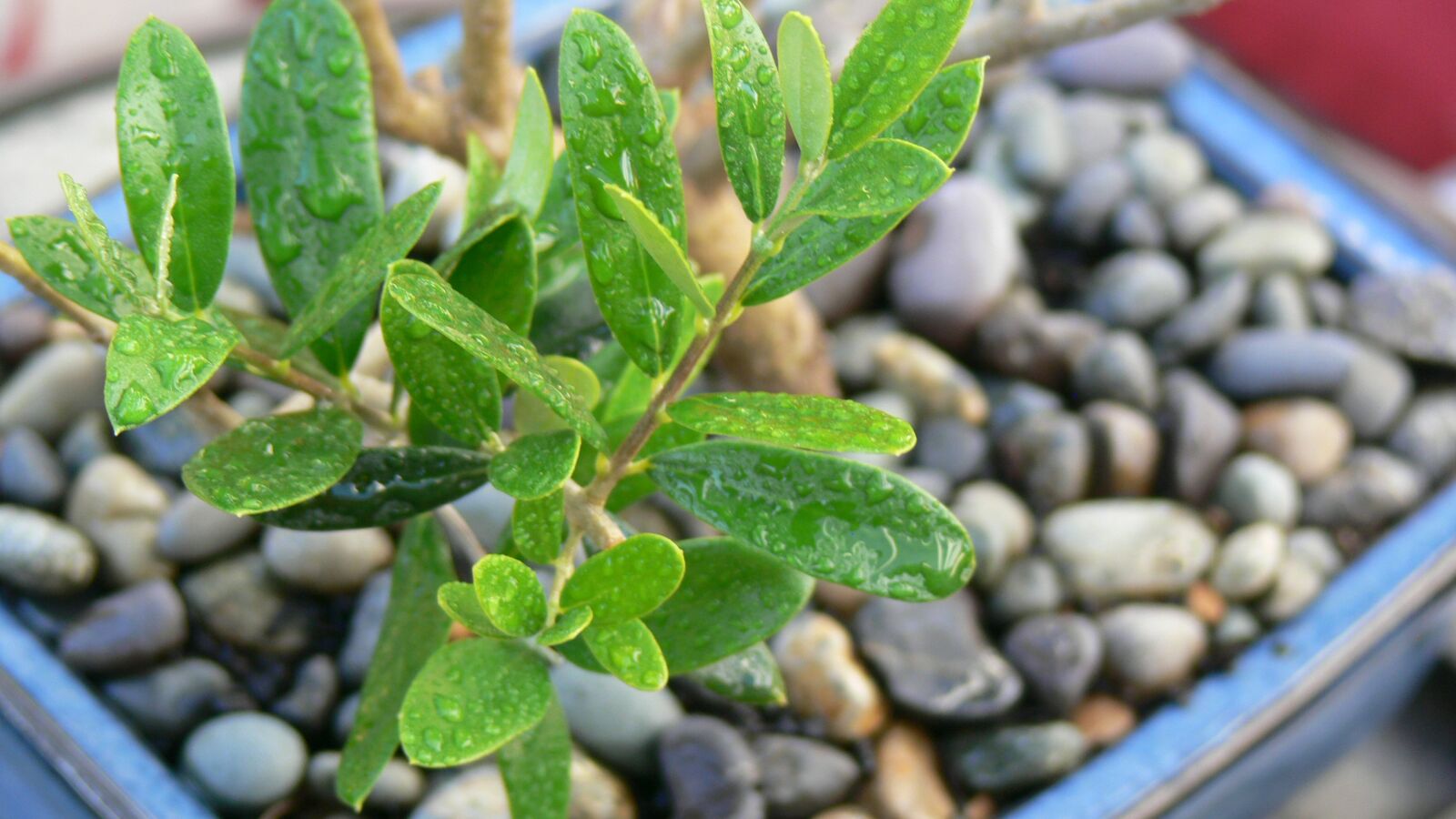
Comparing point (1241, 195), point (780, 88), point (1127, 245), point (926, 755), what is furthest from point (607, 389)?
point (1241, 195)

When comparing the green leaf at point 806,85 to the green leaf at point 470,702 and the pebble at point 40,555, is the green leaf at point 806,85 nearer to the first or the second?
the green leaf at point 470,702

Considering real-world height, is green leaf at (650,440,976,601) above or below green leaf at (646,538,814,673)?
above

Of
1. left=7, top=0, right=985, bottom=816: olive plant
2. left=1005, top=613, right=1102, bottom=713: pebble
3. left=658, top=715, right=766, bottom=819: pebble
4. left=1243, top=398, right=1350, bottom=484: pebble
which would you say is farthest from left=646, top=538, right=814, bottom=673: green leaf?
left=1243, top=398, right=1350, bottom=484: pebble

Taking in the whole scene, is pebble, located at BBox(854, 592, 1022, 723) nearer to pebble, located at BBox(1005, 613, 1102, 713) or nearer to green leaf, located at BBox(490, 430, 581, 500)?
pebble, located at BBox(1005, 613, 1102, 713)

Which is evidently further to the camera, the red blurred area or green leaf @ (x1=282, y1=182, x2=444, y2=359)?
the red blurred area

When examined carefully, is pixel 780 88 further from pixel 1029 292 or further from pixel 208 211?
pixel 1029 292

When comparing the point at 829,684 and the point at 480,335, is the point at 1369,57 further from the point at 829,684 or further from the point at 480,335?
the point at 480,335
